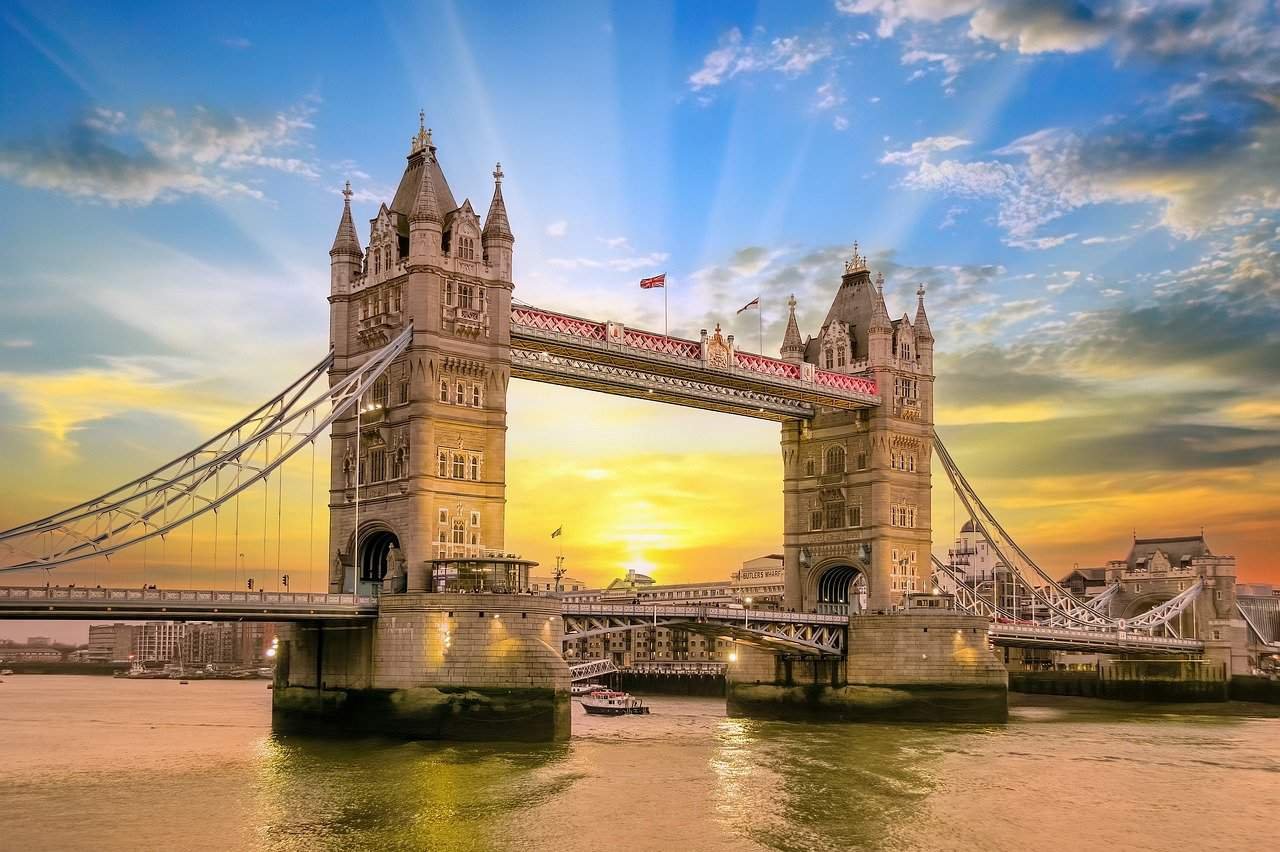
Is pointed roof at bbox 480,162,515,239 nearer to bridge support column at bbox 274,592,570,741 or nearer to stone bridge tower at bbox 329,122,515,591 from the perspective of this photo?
stone bridge tower at bbox 329,122,515,591

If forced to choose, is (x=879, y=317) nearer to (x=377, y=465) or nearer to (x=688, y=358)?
(x=688, y=358)

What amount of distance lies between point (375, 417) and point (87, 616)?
19779mm

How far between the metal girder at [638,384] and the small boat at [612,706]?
23.0m

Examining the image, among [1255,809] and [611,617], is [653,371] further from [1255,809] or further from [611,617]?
[1255,809]

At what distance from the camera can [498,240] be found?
73.9 m

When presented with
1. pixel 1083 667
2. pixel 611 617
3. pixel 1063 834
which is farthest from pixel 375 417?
pixel 1083 667

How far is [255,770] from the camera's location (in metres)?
58.8

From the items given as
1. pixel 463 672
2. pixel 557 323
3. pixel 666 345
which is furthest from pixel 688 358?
pixel 463 672

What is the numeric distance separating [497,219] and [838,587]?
1689 inches

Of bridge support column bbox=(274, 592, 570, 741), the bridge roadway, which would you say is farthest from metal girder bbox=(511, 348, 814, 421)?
bridge support column bbox=(274, 592, 570, 741)

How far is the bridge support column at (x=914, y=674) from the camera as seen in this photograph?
8731 cm

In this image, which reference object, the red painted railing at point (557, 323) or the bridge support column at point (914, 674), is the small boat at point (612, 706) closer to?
the bridge support column at point (914, 674)

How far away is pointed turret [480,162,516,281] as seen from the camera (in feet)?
242

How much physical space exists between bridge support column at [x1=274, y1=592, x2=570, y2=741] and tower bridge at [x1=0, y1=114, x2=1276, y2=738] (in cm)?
11
